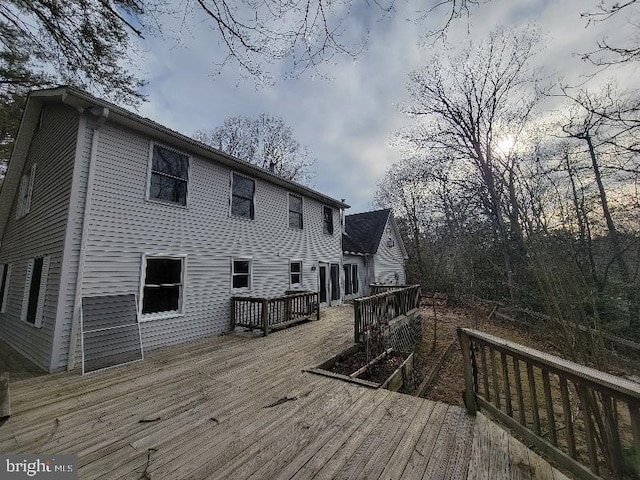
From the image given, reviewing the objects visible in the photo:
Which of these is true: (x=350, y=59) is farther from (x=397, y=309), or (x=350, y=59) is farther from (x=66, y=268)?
(x=397, y=309)

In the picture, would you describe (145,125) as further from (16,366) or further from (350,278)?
(350,278)

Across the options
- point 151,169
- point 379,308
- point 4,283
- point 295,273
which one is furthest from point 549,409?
point 4,283

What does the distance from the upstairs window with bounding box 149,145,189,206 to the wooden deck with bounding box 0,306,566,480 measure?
4018 millimetres

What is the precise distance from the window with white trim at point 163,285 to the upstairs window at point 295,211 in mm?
4756

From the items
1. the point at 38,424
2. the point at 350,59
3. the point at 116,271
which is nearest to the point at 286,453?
the point at 38,424

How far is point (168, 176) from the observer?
691 centimetres

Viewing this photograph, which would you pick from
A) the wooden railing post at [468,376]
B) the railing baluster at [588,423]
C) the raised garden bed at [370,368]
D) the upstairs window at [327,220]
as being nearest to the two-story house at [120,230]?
the upstairs window at [327,220]

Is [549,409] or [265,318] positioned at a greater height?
[265,318]

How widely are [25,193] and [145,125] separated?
543 cm

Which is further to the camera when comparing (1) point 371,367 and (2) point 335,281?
(2) point 335,281

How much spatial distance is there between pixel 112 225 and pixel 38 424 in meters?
3.75

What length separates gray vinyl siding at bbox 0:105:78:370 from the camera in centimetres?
537

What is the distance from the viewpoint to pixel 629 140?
6.64 metres

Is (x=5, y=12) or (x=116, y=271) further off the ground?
(x=5, y=12)
